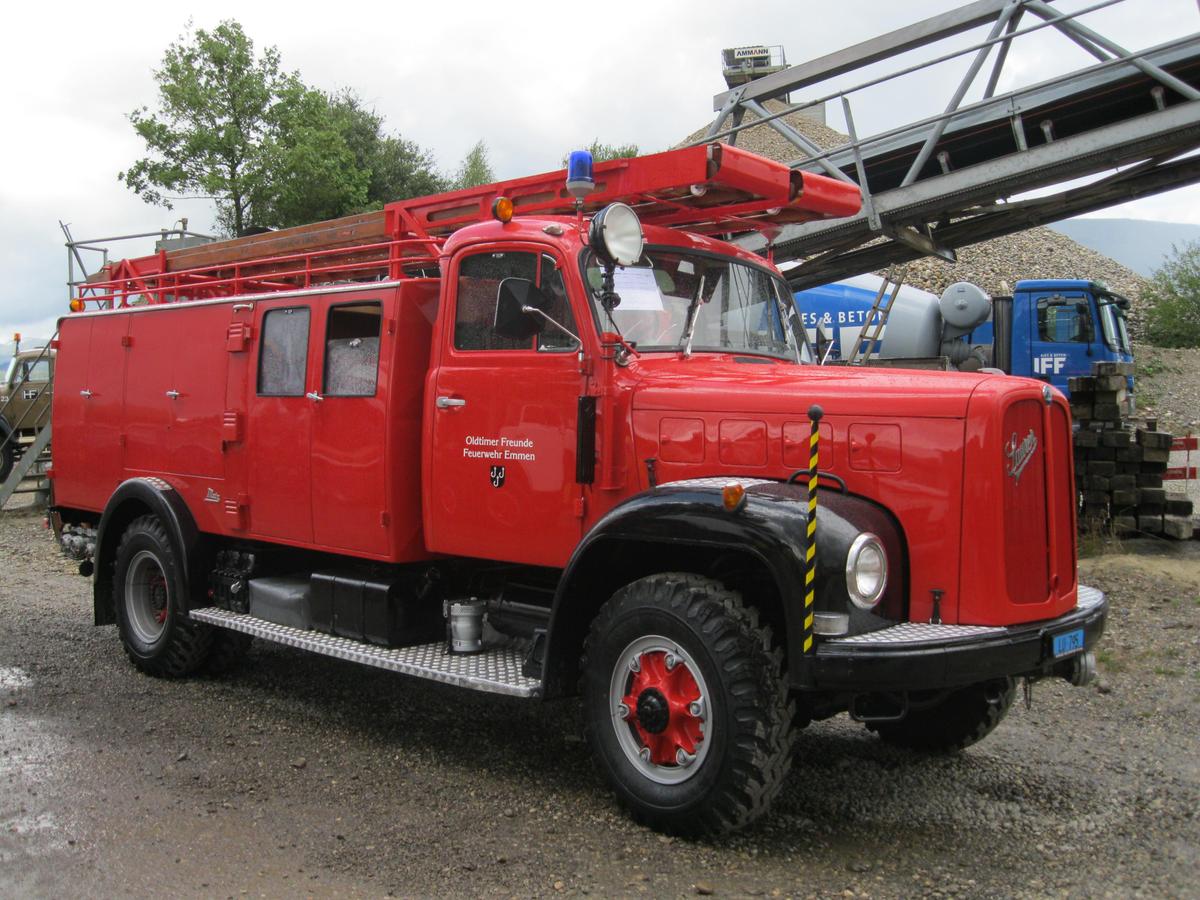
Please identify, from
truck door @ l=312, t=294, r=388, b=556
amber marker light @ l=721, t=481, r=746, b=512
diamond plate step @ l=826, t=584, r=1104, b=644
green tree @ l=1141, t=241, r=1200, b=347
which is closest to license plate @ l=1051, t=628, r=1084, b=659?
Answer: diamond plate step @ l=826, t=584, r=1104, b=644

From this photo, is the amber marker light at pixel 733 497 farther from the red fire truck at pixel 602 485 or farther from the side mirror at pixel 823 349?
the side mirror at pixel 823 349

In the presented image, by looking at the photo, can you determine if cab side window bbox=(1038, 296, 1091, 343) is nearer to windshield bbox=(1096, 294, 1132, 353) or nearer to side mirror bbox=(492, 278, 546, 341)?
windshield bbox=(1096, 294, 1132, 353)

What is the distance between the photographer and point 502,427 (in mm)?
5074

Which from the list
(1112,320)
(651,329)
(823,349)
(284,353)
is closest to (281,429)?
(284,353)

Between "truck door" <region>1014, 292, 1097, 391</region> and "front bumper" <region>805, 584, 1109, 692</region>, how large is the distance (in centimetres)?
1239

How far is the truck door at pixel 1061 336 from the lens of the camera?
15141 millimetres

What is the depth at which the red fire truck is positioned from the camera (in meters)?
3.88

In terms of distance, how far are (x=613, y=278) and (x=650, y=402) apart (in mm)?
664

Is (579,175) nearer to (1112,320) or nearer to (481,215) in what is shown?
(481,215)

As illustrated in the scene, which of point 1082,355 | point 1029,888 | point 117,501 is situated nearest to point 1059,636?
point 1029,888

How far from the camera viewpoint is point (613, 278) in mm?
4871

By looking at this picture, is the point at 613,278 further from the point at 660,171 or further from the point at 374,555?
the point at 374,555

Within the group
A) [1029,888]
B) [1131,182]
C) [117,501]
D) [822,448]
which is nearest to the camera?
[1029,888]

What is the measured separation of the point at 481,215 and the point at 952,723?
3545 mm
